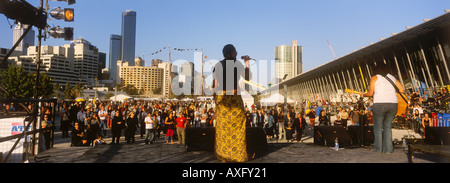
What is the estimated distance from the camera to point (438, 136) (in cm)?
656

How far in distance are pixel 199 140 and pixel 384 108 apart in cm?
394

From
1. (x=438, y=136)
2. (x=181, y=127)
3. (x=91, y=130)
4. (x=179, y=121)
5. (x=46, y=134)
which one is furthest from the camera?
(x=179, y=121)

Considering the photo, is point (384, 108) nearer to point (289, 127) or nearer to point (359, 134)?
point (359, 134)

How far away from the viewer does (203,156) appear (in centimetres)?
577

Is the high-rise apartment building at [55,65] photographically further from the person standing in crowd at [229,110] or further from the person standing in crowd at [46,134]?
the person standing in crowd at [229,110]

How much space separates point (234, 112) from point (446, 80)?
82.5ft

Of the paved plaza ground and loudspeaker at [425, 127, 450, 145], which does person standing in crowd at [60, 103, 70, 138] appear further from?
loudspeaker at [425, 127, 450, 145]

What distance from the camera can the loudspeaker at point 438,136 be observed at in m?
6.44

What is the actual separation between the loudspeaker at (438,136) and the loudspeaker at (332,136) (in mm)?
1755

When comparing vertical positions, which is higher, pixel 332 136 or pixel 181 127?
pixel 332 136

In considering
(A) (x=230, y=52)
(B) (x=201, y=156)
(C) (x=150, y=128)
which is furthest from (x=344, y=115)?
(A) (x=230, y=52)

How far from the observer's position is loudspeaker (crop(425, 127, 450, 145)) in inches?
253

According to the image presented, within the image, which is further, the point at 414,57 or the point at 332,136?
the point at 414,57
